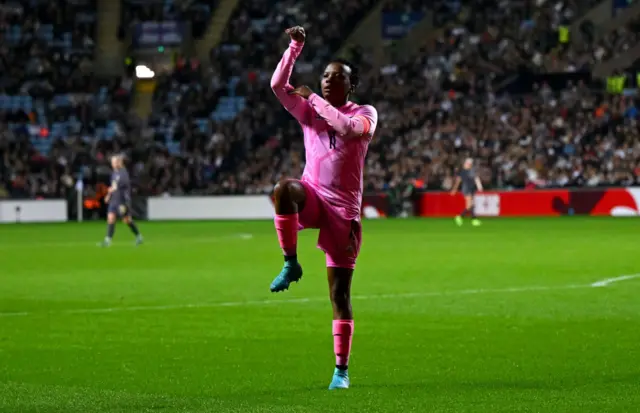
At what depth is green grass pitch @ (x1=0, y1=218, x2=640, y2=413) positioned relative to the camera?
8477mm

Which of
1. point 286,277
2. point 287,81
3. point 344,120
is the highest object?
point 287,81

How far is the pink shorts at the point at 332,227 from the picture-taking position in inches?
344

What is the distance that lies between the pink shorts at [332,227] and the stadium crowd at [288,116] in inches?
1390

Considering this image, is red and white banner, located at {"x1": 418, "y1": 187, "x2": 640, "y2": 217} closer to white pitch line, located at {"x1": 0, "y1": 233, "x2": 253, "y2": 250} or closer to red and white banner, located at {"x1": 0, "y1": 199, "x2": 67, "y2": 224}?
red and white banner, located at {"x1": 0, "y1": 199, "x2": 67, "y2": 224}

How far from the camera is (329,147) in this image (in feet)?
28.6

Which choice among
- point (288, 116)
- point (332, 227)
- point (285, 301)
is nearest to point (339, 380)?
point (332, 227)

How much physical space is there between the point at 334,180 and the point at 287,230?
548 mm

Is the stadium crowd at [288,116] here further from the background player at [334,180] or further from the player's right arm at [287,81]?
the player's right arm at [287,81]

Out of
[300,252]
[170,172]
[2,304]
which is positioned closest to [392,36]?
[170,172]

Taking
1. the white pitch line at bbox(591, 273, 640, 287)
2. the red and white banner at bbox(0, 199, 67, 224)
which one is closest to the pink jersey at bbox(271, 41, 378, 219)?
the white pitch line at bbox(591, 273, 640, 287)

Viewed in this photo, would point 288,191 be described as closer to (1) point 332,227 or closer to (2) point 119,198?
(1) point 332,227

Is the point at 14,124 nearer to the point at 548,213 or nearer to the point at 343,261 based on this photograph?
the point at 548,213

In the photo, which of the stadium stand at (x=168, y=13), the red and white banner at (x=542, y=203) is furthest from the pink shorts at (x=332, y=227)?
the stadium stand at (x=168, y=13)

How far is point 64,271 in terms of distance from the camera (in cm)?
2167
